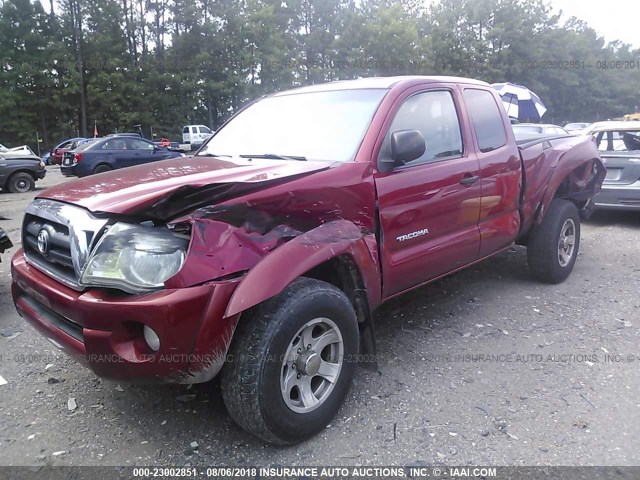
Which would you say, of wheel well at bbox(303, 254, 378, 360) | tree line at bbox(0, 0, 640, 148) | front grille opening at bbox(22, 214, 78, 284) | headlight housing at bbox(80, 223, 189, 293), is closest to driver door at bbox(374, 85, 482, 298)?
wheel well at bbox(303, 254, 378, 360)

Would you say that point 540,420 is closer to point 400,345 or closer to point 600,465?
point 600,465

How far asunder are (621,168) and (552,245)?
3.85 meters

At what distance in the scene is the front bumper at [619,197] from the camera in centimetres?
746

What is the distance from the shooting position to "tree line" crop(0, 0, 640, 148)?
35031mm

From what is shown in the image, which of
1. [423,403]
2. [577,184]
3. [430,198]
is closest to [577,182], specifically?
[577,184]

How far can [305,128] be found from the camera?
346cm

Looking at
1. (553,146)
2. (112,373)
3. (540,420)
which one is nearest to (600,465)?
(540,420)

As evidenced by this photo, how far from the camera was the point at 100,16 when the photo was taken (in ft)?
128

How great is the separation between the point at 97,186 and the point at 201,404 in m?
1.37

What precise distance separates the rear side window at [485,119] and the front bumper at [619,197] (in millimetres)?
4084

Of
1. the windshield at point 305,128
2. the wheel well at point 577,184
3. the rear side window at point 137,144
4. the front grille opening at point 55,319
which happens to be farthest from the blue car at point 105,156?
the front grille opening at point 55,319

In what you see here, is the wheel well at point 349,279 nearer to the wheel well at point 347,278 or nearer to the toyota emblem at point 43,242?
the wheel well at point 347,278

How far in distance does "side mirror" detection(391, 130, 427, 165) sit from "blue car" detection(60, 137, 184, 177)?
13.5 m

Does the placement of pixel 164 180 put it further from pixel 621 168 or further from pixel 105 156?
pixel 105 156
